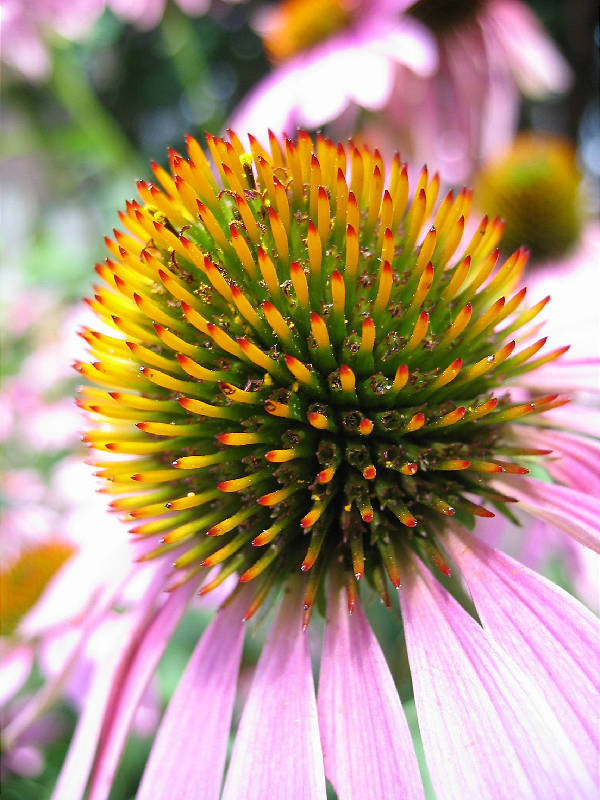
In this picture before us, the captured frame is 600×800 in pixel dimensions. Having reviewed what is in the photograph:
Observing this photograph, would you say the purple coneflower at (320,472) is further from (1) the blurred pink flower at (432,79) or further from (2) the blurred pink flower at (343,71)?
(1) the blurred pink flower at (432,79)

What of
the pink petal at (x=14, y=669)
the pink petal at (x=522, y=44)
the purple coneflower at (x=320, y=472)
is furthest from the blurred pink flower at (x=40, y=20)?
the pink petal at (x=14, y=669)

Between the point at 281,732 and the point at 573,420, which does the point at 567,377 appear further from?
the point at 281,732

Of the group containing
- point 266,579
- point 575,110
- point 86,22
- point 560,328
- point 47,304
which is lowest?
point 266,579

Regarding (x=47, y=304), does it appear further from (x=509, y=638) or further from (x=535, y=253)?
(x=509, y=638)

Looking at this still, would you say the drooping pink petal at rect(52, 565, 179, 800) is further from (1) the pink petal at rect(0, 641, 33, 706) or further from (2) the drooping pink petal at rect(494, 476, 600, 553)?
(2) the drooping pink petal at rect(494, 476, 600, 553)

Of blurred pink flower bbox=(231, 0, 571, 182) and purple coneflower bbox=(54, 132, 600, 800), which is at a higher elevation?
blurred pink flower bbox=(231, 0, 571, 182)

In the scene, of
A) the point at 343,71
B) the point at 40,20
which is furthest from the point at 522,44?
the point at 40,20

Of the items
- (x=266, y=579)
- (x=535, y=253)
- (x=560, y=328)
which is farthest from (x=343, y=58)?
(x=266, y=579)

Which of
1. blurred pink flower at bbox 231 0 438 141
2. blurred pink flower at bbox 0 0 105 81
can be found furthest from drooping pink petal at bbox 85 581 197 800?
blurred pink flower at bbox 0 0 105 81
